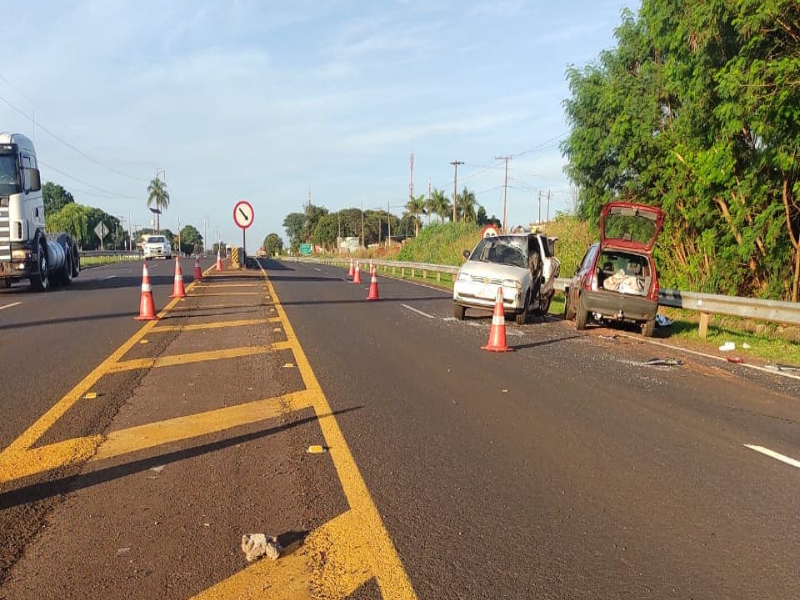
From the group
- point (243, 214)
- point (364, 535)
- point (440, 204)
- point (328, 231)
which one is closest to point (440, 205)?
point (440, 204)

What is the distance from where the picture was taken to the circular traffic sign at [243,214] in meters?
25.6

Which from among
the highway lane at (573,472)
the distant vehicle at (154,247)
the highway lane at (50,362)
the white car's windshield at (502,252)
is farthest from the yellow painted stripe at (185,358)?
the distant vehicle at (154,247)

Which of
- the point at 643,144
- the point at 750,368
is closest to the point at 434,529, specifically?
the point at 750,368

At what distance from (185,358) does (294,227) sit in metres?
145

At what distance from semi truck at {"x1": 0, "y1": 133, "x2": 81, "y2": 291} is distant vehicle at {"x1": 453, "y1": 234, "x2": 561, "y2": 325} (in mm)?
12183

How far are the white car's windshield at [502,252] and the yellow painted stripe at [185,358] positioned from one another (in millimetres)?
7186

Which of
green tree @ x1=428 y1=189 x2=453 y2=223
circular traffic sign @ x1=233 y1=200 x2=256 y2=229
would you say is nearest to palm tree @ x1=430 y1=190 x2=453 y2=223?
green tree @ x1=428 y1=189 x2=453 y2=223

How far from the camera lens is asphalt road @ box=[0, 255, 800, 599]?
3.36m

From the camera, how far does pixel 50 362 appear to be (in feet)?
27.2

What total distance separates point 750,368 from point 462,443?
6.48 meters

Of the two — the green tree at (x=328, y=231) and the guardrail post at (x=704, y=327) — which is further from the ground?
the green tree at (x=328, y=231)

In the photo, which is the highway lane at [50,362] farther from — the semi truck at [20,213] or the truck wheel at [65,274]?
the truck wheel at [65,274]

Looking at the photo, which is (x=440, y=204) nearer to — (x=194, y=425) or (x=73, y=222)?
(x=73, y=222)

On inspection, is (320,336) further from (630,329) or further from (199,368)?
(630,329)
